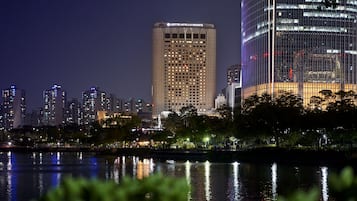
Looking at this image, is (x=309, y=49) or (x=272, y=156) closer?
(x=272, y=156)

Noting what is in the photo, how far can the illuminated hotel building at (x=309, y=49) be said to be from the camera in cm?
17362

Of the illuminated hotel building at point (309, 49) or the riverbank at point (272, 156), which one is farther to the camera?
the illuminated hotel building at point (309, 49)

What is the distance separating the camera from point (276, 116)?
10825 cm

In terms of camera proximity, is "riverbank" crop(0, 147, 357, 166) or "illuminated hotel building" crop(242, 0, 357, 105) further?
"illuminated hotel building" crop(242, 0, 357, 105)

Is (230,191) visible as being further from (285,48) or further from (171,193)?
(285,48)

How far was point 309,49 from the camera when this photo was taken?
17400cm

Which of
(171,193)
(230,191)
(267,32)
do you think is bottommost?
(230,191)

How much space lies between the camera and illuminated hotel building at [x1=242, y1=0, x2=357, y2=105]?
6836 inches

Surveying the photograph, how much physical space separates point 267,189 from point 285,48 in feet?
405

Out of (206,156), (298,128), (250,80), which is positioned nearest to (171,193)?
(298,128)

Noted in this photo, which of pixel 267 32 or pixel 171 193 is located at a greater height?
pixel 267 32

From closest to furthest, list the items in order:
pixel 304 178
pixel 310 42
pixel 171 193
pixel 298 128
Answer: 1. pixel 171 193
2. pixel 304 178
3. pixel 298 128
4. pixel 310 42

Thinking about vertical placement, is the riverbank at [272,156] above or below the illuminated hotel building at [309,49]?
below

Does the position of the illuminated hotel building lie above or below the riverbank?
above
